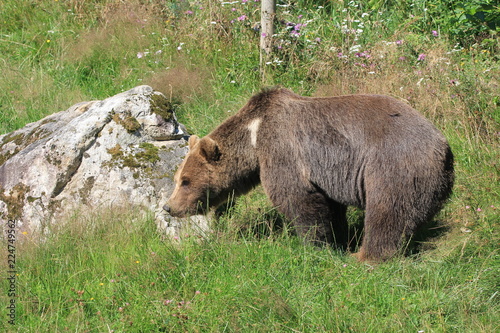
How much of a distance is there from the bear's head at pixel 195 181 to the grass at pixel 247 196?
284 millimetres

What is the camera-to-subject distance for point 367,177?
4.95 meters

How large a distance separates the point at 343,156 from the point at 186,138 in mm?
2046

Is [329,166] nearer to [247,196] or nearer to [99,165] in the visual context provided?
[247,196]

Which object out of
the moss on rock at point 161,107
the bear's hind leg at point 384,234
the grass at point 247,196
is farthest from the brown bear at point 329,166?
the moss on rock at point 161,107

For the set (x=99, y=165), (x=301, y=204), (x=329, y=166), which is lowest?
(x=301, y=204)

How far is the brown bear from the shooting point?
4.77m

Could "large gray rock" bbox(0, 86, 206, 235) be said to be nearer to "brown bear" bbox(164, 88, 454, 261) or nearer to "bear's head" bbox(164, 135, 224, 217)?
"bear's head" bbox(164, 135, 224, 217)

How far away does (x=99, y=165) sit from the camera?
5.79 m

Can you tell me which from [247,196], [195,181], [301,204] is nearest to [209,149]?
[195,181]

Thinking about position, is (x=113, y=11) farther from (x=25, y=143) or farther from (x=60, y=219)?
(x=60, y=219)

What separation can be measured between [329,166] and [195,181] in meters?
1.28

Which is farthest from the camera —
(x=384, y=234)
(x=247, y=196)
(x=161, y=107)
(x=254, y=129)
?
(x=247, y=196)

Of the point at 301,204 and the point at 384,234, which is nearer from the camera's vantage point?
the point at 384,234

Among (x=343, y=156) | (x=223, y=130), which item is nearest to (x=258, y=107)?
(x=223, y=130)
